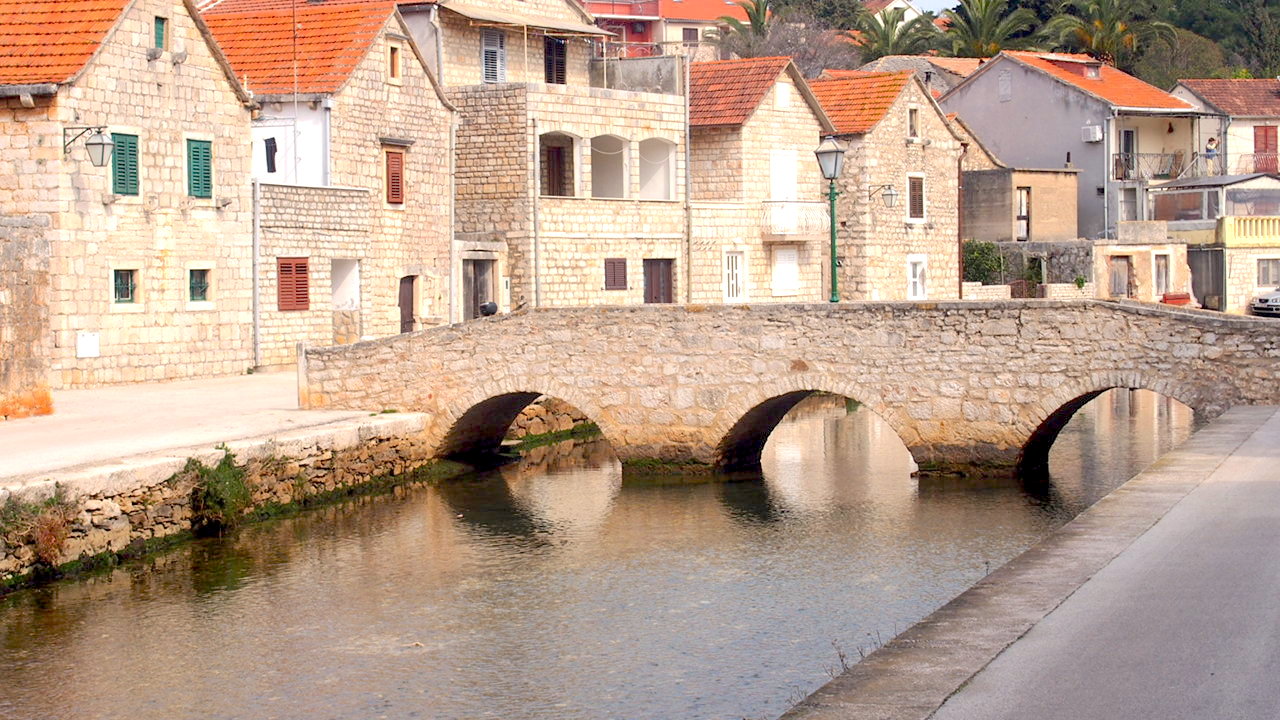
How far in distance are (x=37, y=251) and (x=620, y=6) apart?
228ft

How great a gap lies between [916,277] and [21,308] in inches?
1179

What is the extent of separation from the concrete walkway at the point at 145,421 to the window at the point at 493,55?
1505cm

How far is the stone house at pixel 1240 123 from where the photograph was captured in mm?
59094

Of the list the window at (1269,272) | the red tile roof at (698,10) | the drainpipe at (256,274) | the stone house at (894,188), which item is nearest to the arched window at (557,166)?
the stone house at (894,188)

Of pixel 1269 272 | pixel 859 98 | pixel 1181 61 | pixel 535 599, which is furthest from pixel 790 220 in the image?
pixel 1181 61

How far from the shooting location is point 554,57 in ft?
143

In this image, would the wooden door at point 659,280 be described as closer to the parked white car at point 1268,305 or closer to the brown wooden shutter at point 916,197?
the brown wooden shutter at point 916,197

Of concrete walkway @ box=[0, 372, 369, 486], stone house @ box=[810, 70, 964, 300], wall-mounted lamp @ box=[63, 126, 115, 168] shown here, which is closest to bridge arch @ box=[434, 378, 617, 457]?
concrete walkway @ box=[0, 372, 369, 486]

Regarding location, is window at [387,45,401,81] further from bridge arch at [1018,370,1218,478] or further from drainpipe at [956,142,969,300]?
drainpipe at [956,142,969,300]

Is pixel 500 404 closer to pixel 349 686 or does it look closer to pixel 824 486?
pixel 824 486

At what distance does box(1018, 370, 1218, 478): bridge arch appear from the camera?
20.0 metres

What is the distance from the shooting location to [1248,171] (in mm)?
59531

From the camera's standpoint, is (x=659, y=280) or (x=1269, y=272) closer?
(x=659, y=280)

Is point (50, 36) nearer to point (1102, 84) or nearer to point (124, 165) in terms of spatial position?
point (124, 165)
